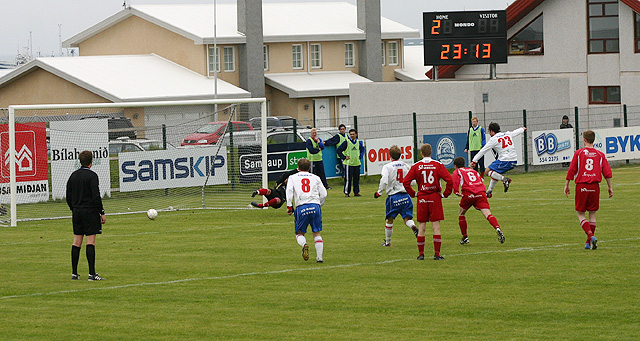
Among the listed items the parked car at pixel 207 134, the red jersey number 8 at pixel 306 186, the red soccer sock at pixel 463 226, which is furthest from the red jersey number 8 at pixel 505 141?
the red jersey number 8 at pixel 306 186

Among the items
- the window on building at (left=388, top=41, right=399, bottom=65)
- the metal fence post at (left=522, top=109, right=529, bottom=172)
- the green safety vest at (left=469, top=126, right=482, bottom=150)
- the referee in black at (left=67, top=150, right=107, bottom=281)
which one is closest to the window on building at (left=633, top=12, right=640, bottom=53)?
the metal fence post at (left=522, top=109, right=529, bottom=172)

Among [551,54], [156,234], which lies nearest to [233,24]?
[551,54]

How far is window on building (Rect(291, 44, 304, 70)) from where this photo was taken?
63656 mm

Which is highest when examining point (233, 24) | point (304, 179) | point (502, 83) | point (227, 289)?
point (233, 24)

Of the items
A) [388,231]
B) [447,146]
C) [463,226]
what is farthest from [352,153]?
[463,226]

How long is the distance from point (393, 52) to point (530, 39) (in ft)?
89.2

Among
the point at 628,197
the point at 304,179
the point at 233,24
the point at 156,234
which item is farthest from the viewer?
the point at 233,24

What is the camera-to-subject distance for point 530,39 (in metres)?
43.5

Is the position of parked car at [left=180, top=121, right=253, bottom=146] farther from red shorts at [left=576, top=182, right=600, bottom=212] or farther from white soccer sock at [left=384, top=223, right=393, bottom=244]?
red shorts at [left=576, top=182, right=600, bottom=212]

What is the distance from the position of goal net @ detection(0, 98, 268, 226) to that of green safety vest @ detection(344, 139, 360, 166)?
247cm

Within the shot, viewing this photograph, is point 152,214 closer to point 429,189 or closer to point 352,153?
point 352,153

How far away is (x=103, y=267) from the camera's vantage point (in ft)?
49.4

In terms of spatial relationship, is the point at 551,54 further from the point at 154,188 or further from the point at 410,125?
the point at 154,188

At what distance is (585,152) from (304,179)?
4.67m
